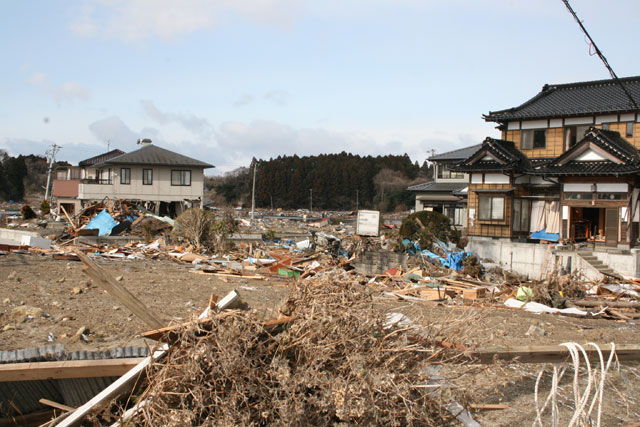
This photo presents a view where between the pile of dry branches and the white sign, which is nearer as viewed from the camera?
the pile of dry branches

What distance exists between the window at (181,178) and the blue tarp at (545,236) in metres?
22.0

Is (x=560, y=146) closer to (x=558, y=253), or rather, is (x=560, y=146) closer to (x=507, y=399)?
(x=558, y=253)

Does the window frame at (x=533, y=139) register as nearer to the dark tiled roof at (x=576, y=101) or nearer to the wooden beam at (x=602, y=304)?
the dark tiled roof at (x=576, y=101)

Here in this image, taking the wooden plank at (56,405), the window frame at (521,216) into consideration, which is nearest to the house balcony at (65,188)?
the window frame at (521,216)

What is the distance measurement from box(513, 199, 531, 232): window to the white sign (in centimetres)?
568

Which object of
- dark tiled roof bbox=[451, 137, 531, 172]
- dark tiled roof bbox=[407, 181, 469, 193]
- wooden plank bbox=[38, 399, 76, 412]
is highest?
dark tiled roof bbox=[451, 137, 531, 172]

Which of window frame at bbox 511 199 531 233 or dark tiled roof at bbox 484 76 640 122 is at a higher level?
dark tiled roof at bbox 484 76 640 122

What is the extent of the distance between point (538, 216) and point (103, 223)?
18.8m

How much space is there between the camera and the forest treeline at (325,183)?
254ft

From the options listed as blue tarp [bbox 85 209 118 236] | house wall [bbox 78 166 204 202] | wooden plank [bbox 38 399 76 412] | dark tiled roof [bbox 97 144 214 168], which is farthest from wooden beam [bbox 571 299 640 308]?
house wall [bbox 78 166 204 202]

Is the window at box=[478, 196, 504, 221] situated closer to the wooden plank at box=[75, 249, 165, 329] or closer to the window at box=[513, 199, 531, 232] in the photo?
the window at box=[513, 199, 531, 232]

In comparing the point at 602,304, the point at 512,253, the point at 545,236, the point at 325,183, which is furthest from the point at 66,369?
the point at 325,183

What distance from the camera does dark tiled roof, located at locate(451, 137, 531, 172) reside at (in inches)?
860

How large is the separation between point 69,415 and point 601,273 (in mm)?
18048
